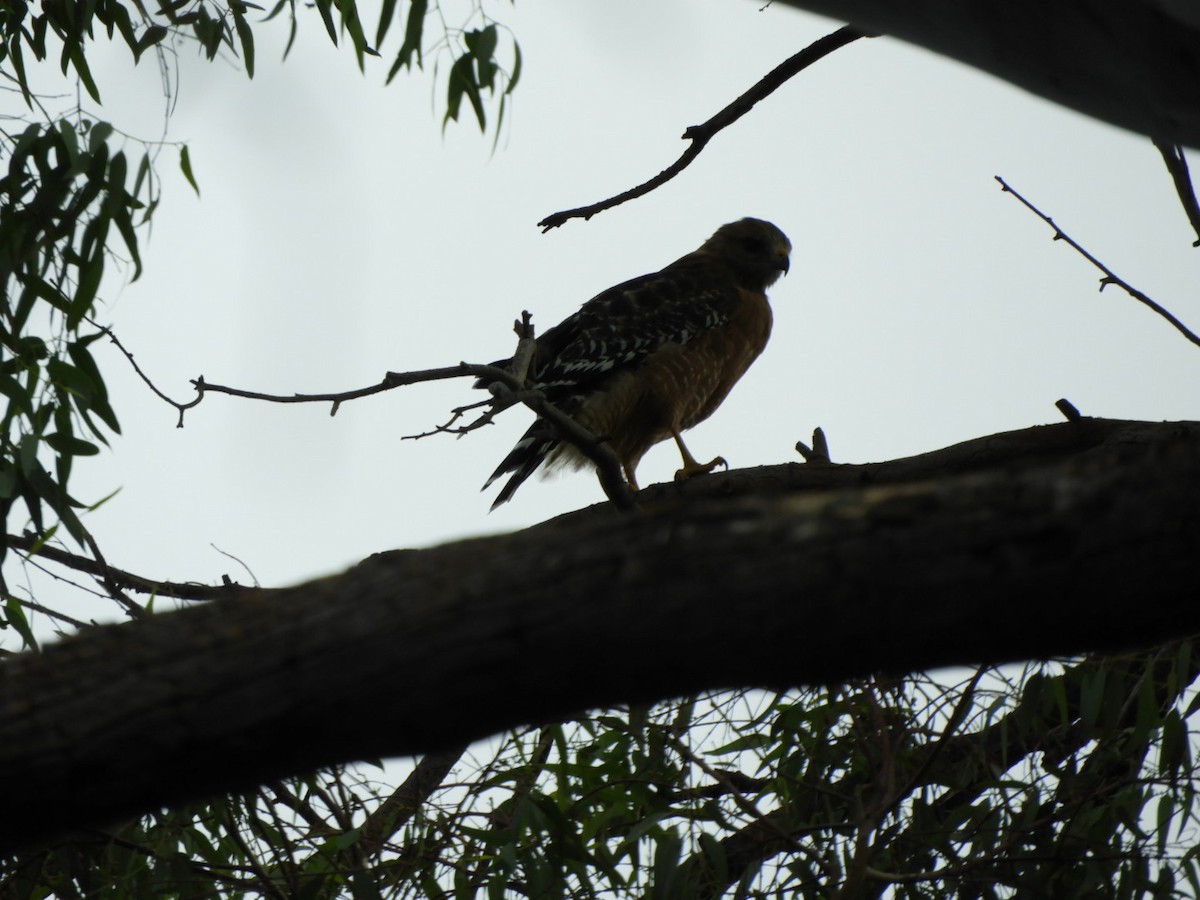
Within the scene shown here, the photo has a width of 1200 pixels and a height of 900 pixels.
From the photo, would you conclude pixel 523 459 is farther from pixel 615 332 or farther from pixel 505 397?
pixel 505 397

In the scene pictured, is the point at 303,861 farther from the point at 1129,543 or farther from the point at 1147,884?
the point at 1129,543

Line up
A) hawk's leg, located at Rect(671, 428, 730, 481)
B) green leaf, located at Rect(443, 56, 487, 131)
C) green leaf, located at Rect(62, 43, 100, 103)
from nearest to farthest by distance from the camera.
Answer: green leaf, located at Rect(443, 56, 487, 131) → green leaf, located at Rect(62, 43, 100, 103) → hawk's leg, located at Rect(671, 428, 730, 481)

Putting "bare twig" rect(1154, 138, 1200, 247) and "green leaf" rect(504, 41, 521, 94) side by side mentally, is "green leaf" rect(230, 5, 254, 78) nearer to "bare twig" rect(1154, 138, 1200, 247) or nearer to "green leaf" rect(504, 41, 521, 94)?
"green leaf" rect(504, 41, 521, 94)

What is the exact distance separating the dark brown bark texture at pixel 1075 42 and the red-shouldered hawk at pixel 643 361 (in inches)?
145

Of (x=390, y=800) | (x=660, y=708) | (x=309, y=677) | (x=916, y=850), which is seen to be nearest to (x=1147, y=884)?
(x=916, y=850)

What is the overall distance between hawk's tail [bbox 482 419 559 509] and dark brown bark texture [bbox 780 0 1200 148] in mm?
3685

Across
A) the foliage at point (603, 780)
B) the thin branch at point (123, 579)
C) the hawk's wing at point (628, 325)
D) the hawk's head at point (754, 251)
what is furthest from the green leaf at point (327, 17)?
the hawk's head at point (754, 251)

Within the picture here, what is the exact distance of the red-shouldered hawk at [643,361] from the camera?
5367mm

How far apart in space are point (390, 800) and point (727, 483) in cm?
113

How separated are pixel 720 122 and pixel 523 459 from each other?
7.61ft

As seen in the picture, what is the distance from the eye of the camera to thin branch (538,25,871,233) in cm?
276

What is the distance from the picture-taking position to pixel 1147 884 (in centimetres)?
267

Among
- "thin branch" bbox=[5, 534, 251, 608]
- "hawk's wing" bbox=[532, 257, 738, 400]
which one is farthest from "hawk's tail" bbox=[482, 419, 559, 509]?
"thin branch" bbox=[5, 534, 251, 608]

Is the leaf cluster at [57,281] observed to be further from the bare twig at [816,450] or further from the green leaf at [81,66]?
the bare twig at [816,450]
